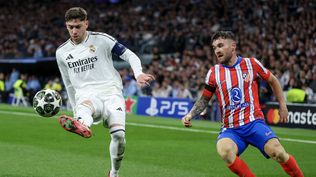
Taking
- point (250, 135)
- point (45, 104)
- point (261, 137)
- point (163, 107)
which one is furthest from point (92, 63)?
point (163, 107)

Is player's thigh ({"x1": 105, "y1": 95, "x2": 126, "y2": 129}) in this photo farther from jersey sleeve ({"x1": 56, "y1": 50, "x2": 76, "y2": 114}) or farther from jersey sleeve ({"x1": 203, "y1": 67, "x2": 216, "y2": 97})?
jersey sleeve ({"x1": 203, "y1": 67, "x2": 216, "y2": 97})

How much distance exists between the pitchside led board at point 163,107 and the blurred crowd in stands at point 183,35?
1.09 meters

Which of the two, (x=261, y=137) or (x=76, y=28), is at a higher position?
(x=76, y=28)

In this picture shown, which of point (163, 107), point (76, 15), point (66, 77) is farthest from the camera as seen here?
point (163, 107)

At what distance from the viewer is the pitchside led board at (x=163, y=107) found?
25219 mm

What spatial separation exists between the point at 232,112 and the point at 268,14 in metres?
22.6

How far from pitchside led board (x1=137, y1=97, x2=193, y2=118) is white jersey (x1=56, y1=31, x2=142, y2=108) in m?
15.7

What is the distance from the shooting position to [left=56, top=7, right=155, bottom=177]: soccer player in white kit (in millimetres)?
8945

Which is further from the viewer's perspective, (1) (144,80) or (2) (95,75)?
(2) (95,75)

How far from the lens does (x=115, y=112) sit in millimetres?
9000

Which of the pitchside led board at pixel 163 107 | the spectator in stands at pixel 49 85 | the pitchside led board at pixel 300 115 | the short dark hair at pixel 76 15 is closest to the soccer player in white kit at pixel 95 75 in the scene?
the short dark hair at pixel 76 15

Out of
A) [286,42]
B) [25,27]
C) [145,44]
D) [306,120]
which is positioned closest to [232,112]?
[306,120]

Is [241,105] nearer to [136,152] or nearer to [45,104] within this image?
[45,104]

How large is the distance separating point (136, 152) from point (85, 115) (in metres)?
5.54
